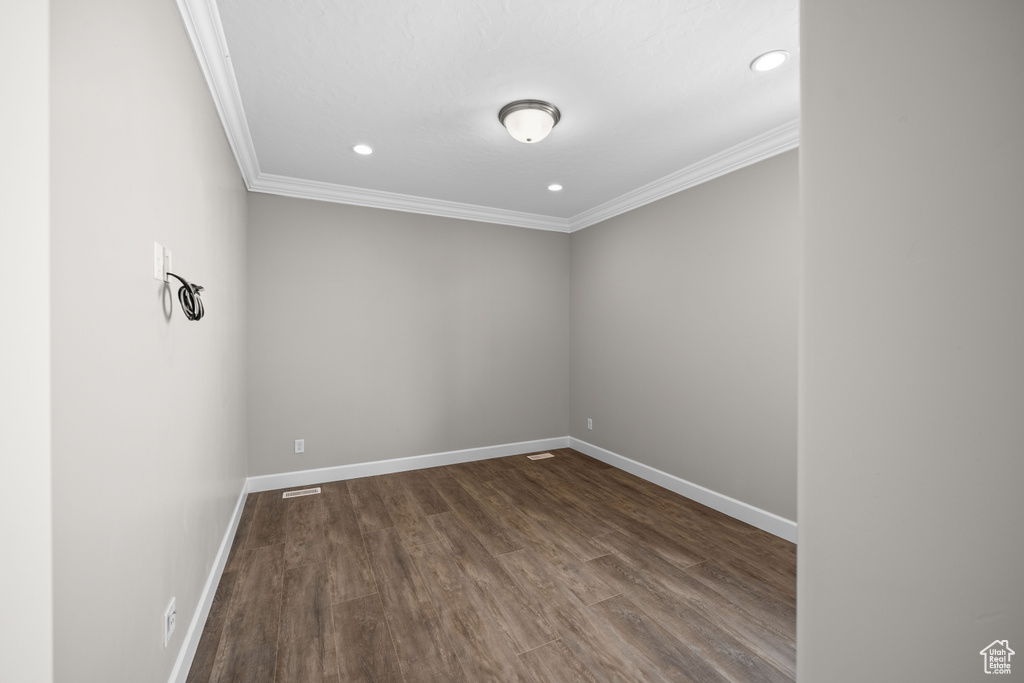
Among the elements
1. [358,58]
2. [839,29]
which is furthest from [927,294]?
[358,58]

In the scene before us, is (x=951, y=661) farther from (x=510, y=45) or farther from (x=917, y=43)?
(x=510, y=45)

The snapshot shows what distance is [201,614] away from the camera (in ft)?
6.11

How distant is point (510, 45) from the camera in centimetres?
190

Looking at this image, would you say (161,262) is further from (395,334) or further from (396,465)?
(396,465)

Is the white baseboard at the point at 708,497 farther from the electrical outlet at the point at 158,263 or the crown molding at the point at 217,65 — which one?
the crown molding at the point at 217,65

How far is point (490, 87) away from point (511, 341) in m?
2.71

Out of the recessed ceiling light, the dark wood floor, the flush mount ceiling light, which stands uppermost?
the recessed ceiling light

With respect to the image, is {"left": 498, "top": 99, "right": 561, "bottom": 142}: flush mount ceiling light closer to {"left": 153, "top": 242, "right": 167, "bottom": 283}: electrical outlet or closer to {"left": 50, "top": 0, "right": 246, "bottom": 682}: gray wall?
{"left": 50, "top": 0, "right": 246, "bottom": 682}: gray wall

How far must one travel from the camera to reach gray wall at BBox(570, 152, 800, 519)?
2.79 m

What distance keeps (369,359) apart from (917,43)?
389 centimetres

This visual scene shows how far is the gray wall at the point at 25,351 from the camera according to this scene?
0.71 metres

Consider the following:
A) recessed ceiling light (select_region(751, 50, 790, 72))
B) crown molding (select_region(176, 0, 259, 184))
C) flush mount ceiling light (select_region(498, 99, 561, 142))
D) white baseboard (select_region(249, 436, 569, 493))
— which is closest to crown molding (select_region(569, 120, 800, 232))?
recessed ceiling light (select_region(751, 50, 790, 72))

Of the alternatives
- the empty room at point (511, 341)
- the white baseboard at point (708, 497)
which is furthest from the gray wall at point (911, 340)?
the white baseboard at point (708, 497)

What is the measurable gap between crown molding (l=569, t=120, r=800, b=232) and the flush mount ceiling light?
4.06ft
